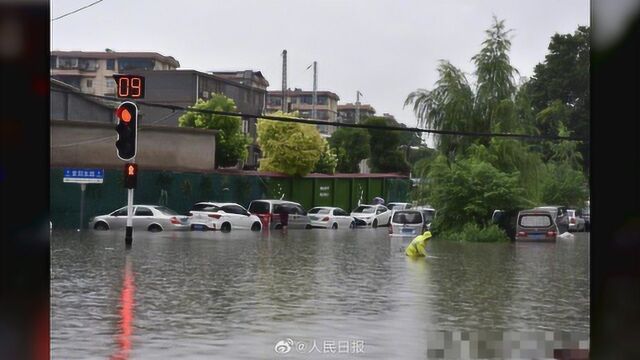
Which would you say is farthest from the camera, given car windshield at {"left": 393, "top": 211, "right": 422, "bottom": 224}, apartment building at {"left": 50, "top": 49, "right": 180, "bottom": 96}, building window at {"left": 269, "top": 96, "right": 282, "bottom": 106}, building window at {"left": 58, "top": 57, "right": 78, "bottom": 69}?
car windshield at {"left": 393, "top": 211, "right": 422, "bottom": 224}

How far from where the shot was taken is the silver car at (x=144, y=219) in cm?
1855

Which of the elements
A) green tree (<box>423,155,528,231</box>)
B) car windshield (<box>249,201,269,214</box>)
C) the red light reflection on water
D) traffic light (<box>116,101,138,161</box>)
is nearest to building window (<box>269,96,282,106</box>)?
car windshield (<box>249,201,269,214</box>)

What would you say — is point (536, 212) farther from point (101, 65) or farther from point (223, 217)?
point (101, 65)

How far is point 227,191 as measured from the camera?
22.4m

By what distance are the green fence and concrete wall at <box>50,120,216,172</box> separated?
0.67 metres

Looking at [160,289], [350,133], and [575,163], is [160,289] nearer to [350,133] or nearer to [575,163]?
[350,133]

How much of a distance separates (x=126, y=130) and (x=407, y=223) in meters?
18.9

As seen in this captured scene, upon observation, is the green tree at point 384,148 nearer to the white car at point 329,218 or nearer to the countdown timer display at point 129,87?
the white car at point 329,218

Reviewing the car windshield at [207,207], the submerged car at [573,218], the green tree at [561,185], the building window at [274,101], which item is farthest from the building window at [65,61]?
the green tree at [561,185]

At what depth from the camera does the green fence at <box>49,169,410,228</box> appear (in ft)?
66.6

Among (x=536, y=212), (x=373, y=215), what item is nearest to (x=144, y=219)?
(x=373, y=215)

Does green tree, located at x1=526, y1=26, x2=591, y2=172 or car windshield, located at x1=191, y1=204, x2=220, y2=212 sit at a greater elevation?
green tree, located at x1=526, y1=26, x2=591, y2=172

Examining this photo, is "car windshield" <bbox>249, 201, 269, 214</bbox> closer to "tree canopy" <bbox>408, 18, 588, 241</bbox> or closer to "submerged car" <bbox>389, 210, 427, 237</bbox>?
"submerged car" <bbox>389, 210, 427, 237</bbox>
